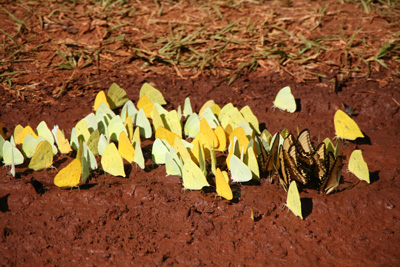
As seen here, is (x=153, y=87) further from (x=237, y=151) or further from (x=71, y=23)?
(x=71, y=23)

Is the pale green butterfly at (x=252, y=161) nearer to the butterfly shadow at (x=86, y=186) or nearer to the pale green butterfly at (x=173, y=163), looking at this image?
the pale green butterfly at (x=173, y=163)

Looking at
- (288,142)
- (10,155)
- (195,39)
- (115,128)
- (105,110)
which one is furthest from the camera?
(195,39)

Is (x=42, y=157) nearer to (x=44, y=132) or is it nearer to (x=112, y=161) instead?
(x=44, y=132)

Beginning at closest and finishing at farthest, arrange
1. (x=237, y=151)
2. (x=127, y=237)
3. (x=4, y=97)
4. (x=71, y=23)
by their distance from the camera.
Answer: (x=127, y=237)
(x=237, y=151)
(x=4, y=97)
(x=71, y=23)

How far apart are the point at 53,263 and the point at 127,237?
33 cm

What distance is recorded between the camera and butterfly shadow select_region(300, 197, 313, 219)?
1.86 meters

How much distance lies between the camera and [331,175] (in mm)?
1894

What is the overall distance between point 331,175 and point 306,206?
0.20m

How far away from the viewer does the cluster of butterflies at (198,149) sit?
192cm

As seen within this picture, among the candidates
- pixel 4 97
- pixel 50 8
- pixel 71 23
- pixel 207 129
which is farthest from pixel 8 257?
pixel 50 8

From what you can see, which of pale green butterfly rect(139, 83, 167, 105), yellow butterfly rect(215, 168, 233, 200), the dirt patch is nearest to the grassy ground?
the dirt patch

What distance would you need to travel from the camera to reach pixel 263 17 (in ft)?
11.8

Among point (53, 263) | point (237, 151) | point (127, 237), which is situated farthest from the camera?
point (237, 151)

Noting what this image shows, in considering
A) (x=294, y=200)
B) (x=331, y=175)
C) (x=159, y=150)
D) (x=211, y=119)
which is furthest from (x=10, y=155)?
(x=331, y=175)
